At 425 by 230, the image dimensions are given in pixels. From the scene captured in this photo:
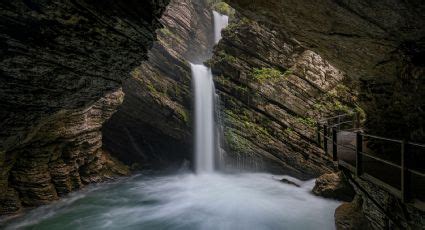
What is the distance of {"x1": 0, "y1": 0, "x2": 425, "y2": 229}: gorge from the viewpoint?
6.43 meters

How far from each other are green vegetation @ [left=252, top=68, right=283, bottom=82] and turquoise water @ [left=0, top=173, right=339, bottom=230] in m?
6.71

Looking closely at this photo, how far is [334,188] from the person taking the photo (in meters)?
13.6

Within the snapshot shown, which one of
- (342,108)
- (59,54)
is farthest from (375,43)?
(342,108)

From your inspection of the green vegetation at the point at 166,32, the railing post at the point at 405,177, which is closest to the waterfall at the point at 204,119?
the green vegetation at the point at 166,32

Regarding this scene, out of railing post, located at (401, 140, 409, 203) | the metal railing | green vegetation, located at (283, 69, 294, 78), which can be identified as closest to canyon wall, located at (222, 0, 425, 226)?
the metal railing

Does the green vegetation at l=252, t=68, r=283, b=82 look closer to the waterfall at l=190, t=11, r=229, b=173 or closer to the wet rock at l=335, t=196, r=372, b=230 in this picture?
the waterfall at l=190, t=11, r=229, b=173

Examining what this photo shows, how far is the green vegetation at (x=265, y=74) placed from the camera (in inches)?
716

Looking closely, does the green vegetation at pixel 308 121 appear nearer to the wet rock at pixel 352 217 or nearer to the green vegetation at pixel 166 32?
the wet rock at pixel 352 217

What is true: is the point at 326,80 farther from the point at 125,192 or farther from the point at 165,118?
the point at 125,192

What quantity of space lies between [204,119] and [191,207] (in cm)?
803

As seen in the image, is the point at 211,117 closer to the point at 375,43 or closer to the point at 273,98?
the point at 273,98

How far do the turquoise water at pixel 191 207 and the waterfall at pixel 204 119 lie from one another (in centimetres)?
284

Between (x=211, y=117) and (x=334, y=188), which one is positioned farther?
(x=211, y=117)

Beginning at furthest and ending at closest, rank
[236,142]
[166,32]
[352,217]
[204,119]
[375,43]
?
1. [166,32]
2. [204,119]
3. [236,142]
4. [352,217]
5. [375,43]
